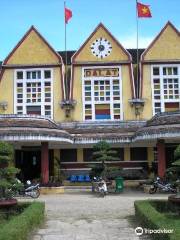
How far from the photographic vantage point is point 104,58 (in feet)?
122

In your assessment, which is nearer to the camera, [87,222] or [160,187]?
[87,222]

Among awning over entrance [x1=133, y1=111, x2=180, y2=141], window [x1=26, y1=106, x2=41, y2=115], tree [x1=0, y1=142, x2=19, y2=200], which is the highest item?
window [x1=26, y1=106, x2=41, y2=115]

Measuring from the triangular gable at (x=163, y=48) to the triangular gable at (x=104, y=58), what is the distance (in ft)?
5.57

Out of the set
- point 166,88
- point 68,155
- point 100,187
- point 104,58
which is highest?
point 104,58

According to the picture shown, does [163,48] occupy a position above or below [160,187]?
above

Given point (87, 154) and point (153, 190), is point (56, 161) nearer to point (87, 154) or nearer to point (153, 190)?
point (87, 154)

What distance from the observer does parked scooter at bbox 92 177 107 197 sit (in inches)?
983

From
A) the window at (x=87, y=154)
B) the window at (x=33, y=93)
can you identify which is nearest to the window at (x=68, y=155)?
the window at (x=87, y=154)

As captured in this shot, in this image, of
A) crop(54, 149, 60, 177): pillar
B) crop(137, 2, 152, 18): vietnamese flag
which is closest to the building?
crop(137, 2, 152, 18): vietnamese flag

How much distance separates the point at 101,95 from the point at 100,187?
523 inches

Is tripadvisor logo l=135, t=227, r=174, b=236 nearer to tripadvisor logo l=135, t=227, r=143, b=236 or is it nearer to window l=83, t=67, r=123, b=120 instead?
tripadvisor logo l=135, t=227, r=143, b=236

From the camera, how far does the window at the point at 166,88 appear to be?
121ft

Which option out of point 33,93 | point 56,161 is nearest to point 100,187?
point 56,161

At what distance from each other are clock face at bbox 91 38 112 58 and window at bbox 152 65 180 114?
399 centimetres
